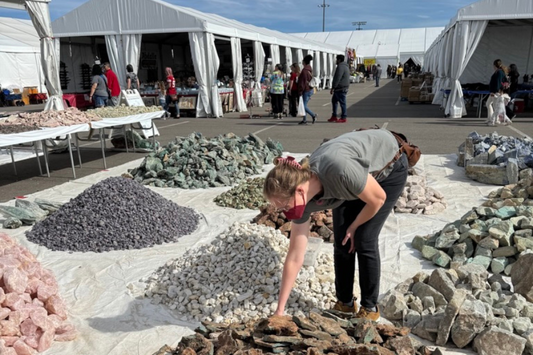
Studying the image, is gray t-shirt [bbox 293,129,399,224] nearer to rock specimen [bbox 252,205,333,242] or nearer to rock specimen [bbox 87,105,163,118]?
rock specimen [bbox 252,205,333,242]

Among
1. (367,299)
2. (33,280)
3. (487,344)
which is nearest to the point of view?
(487,344)

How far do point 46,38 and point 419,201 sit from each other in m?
8.50

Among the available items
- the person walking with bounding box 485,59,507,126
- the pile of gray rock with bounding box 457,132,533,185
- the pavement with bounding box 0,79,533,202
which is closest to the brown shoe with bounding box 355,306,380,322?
the pile of gray rock with bounding box 457,132,533,185

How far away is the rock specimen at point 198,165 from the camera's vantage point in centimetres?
660

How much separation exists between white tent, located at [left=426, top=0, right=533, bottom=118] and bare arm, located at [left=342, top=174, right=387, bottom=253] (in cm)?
1183

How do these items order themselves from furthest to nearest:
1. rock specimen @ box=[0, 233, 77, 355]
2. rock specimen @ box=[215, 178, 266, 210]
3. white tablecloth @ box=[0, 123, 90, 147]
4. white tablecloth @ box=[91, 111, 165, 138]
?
white tablecloth @ box=[91, 111, 165, 138] < white tablecloth @ box=[0, 123, 90, 147] < rock specimen @ box=[215, 178, 266, 210] < rock specimen @ box=[0, 233, 77, 355]

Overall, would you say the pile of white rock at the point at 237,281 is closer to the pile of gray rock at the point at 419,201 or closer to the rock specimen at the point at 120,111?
the pile of gray rock at the point at 419,201

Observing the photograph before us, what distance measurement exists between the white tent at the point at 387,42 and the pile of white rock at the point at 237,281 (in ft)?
134

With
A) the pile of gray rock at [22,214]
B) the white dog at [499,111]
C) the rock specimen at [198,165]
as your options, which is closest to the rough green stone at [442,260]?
the rock specimen at [198,165]

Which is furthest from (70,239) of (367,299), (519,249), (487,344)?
(519,249)

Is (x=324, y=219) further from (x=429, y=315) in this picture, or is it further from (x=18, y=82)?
(x=18, y=82)

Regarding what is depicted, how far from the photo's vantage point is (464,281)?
332cm

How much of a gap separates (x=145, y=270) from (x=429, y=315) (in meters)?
2.39

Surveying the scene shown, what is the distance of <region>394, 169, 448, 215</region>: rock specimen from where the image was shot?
17.1ft
